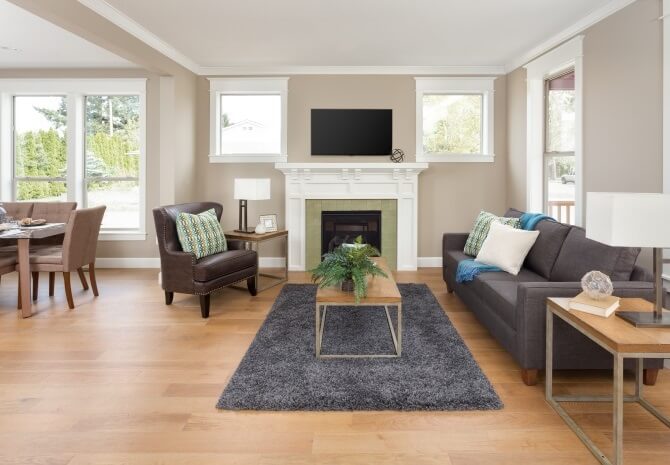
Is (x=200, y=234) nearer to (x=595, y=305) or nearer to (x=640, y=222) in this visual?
(x=595, y=305)

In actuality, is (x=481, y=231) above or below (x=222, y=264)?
above

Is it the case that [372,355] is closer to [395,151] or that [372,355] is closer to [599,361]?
[599,361]

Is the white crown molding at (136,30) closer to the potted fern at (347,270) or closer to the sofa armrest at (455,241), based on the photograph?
the potted fern at (347,270)

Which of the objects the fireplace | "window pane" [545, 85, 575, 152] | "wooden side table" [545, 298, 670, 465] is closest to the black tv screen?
the fireplace

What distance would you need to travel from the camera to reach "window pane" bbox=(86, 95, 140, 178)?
20.2 feet

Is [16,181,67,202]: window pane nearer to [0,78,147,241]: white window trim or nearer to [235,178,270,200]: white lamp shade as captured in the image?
[0,78,147,241]: white window trim

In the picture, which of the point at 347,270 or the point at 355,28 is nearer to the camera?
the point at 347,270

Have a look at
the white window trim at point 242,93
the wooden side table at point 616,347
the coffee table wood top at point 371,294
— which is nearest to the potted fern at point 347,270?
the coffee table wood top at point 371,294

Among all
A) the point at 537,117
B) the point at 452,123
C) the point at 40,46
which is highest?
the point at 40,46

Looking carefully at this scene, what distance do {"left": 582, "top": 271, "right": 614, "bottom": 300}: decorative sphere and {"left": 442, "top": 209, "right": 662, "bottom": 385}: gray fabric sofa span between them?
0.89 ft

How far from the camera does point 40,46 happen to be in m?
5.13

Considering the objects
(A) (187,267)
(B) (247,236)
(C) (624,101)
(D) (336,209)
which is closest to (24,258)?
(A) (187,267)

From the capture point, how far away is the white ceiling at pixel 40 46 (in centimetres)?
430

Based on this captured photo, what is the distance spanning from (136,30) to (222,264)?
2.41 meters
